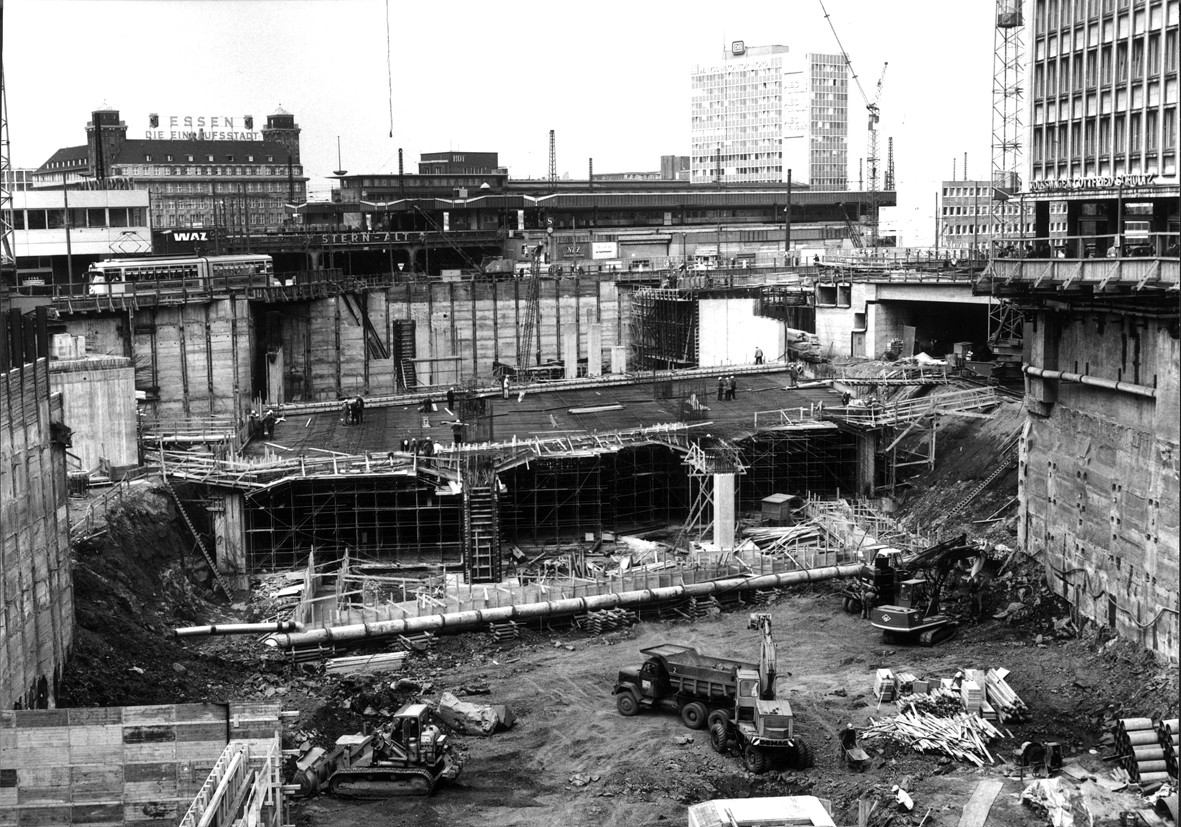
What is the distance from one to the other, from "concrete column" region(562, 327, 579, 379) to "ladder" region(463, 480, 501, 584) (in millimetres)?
48082

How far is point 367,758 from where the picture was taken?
1377 inches

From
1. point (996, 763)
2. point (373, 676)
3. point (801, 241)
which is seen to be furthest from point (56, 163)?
point (996, 763)

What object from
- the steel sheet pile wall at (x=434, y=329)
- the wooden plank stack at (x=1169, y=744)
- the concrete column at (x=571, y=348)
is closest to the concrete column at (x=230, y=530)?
the wooden plank stack at (x=1169, y=744)

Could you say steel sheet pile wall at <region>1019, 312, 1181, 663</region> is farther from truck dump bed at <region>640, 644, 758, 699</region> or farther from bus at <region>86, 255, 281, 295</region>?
bus at <region>86, 255, 281, 295</region>

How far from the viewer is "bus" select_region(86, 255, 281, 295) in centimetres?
8125

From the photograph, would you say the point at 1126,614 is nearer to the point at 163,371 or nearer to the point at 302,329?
the point at 163,371

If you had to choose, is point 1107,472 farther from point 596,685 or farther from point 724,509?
point 596,685

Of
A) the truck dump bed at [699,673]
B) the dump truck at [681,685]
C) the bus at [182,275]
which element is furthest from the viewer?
the bus at [182,275]

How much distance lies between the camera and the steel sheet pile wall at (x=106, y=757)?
30422mm

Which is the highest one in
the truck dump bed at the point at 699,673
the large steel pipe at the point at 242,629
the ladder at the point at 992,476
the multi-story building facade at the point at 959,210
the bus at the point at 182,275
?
the multi-story building facade at the point at 959,210

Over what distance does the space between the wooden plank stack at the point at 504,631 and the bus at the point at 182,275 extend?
37641 mm

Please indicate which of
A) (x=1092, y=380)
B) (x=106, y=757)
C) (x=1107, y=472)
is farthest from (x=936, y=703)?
(x=106, y=757)

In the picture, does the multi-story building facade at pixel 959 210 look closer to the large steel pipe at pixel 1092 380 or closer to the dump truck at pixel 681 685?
the large steel pipe at pixel 1092 380

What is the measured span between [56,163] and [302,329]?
96.2 meters
